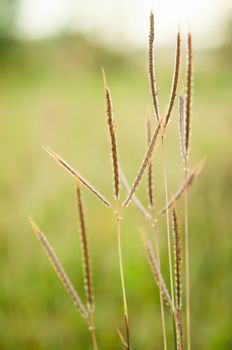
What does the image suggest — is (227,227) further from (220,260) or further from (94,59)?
(94,59)

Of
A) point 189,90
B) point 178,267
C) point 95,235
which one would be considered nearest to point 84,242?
point 178,267

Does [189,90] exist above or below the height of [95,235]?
above

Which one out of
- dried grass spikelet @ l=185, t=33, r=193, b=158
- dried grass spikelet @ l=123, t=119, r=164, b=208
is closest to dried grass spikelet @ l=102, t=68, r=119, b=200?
dried grass spikelet @ l=123, t=119, r=164, b=208

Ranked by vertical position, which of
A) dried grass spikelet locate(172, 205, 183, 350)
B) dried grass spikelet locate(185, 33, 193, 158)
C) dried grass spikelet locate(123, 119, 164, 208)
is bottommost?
dried grass spikelet locate(172, 205, 183, 350)

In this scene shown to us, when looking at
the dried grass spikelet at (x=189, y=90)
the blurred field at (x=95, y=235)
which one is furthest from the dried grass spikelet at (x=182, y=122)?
the blurred field at (x=95, y=235)

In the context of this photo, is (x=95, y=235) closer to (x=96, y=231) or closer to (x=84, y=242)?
(x=96, y=231)

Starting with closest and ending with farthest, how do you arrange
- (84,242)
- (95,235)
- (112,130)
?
1. (112,130)
2. (84,242)
3. (95,235)

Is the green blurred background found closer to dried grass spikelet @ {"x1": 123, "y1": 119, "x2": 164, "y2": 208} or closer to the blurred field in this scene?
the blurred field

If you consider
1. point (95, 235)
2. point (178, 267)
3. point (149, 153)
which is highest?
point (149, 153)

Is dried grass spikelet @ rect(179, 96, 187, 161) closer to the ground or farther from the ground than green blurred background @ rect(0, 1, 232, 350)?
farther from the ground

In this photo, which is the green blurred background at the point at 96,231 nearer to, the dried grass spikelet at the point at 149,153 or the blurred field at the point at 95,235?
the blurred field at the point at 95,235

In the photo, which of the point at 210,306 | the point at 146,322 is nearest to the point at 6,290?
the point at 146,322
